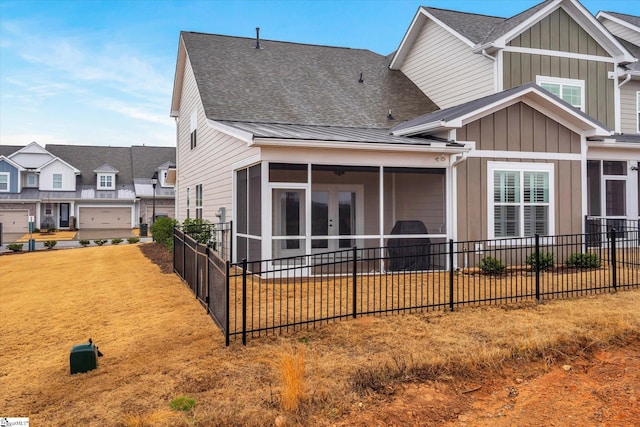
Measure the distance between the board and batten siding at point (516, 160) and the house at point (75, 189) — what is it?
112 ft

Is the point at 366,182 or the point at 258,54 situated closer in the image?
the point at 366,182

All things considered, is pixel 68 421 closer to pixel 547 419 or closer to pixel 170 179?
pixel 547 419

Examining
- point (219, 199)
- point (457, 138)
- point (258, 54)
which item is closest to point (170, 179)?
point (258, 54)

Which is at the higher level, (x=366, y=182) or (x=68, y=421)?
(x=366, y=182)

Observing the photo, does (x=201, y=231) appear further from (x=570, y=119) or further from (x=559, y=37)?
(x=559, y=37)

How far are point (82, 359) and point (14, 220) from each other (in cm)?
4048

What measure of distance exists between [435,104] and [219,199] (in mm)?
8336

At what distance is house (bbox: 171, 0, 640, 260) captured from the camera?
11.1m

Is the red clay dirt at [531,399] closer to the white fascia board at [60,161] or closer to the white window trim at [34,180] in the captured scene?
the white fascia board at [60,161]

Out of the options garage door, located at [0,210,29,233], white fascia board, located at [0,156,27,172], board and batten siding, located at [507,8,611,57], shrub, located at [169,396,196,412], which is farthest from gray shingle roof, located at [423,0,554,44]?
garage door, located at [0,210,29,233]

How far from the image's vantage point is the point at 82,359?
211 inches

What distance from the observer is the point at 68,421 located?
4.15 metres

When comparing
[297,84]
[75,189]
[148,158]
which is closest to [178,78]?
[297,84]

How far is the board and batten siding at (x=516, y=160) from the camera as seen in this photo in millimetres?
11461
